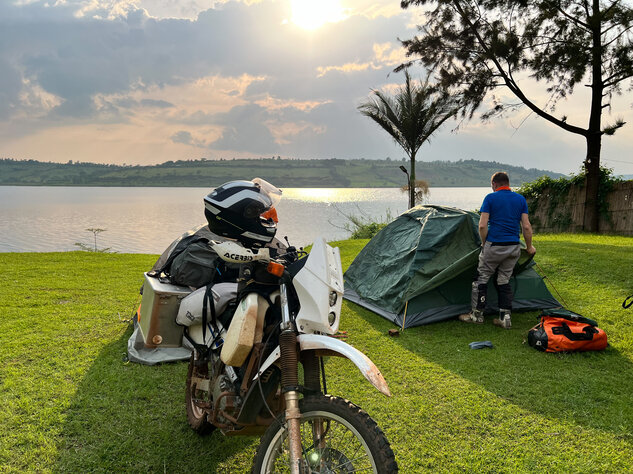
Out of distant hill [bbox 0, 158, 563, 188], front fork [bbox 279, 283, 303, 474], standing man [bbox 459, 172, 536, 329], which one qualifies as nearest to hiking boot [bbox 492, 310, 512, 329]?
standing man [bbox 459, 172, 536, 329]

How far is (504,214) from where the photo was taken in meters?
5.81

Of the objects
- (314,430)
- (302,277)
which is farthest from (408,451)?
(302,277)

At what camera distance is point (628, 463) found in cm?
296

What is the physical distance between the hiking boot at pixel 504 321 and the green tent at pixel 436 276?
1.11 feet

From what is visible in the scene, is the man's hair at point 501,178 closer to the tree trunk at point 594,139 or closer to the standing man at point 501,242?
the standing man at point 501,242

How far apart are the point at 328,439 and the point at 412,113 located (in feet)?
49.5

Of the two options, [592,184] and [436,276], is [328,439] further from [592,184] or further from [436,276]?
[592,184]

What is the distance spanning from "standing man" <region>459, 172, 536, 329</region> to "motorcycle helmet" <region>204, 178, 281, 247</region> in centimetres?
435

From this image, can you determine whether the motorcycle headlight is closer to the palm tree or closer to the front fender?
the front fender

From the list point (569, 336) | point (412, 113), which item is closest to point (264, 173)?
point (412, 113)

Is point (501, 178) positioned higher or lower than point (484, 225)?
higher

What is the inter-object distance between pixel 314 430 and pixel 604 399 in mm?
3221

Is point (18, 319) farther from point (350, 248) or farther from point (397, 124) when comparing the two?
point (397, 124)

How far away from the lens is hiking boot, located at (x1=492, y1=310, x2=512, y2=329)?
5.80 metres
